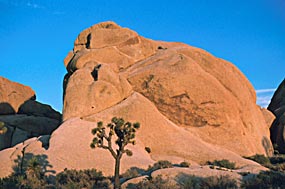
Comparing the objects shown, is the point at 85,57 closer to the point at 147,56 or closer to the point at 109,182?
the point at 147,56

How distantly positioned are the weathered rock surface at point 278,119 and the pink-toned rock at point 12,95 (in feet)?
112

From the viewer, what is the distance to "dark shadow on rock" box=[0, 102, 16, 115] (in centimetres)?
5078

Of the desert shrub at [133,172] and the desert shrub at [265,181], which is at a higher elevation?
the desert shrub at [133,172]

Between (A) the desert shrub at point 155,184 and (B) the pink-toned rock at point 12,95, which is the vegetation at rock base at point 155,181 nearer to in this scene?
(A) the desert shrub at point 155,184

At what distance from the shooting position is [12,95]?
52.8 metres

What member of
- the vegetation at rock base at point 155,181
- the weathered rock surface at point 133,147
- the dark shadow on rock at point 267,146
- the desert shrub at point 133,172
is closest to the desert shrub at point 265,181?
the vegetation at rock base at point 155,181

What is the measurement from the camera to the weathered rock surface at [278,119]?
4909 cm

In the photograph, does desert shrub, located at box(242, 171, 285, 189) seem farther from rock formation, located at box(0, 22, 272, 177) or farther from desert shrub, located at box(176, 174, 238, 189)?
rock formation, located at box(0, 22, 272, 177)

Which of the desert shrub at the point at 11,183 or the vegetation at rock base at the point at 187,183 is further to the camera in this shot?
the desert shrub at the point at 11,183

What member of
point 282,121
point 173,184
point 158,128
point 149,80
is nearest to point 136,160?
point 158,128

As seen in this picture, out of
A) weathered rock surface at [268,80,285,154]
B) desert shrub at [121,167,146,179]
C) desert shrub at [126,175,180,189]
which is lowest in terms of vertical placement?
desert shrub at [126,175,180,189]

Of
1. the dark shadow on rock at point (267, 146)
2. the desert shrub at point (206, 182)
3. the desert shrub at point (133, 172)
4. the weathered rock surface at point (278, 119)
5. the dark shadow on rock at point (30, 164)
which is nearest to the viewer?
the desert shrub at point (206, 182)

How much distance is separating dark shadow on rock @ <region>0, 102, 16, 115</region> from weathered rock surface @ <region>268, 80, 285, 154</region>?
114 ft

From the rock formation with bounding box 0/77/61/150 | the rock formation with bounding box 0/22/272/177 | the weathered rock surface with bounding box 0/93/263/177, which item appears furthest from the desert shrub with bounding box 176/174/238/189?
the rock formation with bounding box 0/77/61/150
